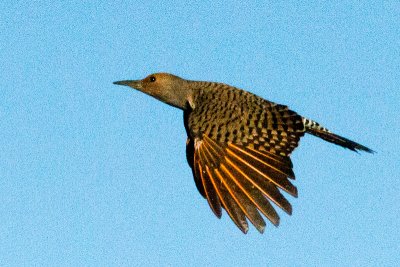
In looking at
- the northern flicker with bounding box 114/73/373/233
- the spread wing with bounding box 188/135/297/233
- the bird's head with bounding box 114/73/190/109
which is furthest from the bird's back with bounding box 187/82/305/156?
the bird's head with bounding box 114/73/190/109

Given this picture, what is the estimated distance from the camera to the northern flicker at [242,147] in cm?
894

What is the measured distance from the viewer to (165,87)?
1123 cm

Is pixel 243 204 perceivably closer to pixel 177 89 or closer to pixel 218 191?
pixel 218 191

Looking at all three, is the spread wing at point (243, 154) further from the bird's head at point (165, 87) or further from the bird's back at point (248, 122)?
the bird's head at point (165, 87)

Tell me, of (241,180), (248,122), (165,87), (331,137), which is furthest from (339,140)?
(165,87)

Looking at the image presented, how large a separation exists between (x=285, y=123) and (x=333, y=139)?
32.2 inches

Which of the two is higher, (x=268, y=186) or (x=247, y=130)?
(x=247, y=130)

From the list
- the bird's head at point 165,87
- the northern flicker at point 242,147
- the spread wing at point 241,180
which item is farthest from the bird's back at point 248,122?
the bird's head at point 165,87

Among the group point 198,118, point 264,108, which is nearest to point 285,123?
point 264,108

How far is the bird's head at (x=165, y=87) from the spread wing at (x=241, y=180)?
1.51 metres

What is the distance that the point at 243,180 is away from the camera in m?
9.13

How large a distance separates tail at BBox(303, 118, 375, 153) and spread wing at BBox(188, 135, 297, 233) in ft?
3.14

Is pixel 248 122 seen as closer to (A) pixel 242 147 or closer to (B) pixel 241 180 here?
(A) pixel 242 147

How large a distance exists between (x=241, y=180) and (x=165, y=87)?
2.52m
